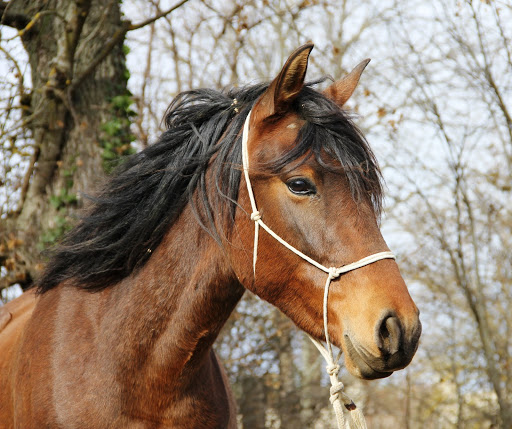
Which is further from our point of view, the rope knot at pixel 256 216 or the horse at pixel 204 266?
the rope knot at pixel 256 216

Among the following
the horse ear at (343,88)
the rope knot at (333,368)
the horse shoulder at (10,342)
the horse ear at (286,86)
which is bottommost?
the horse shoulder at (10,342)

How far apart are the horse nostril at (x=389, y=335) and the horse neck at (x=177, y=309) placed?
819 mm

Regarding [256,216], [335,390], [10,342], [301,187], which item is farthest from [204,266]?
[10,342]

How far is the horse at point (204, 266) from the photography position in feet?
7.71

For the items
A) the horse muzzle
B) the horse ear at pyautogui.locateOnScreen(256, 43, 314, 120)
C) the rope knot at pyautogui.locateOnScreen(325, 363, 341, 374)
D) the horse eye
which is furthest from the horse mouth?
the horse ear at pyautogui.locateOnScreen(256, 43, 314, 120)

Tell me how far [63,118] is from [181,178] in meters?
3.60

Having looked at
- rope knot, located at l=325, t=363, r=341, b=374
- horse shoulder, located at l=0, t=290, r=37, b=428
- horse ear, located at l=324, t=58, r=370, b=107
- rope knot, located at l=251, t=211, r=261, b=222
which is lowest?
horse shoulder, located at l=0, t=290, r=37, b=428

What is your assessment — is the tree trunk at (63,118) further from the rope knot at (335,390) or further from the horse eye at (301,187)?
the rope knot at (335,390)

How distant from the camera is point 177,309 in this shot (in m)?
2.72

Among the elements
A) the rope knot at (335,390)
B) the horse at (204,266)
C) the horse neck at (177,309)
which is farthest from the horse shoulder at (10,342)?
the rope knot at (335,390)

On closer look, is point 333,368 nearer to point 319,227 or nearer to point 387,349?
point 387,349

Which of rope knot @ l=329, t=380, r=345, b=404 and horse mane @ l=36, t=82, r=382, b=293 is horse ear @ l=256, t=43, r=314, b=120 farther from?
rope knot @ l=329, t=380, r=345, b=404

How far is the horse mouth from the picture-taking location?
215 centimetres

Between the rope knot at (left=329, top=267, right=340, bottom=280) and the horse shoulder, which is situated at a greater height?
the rope knot at (left=329, top=267, right=340, bottom=280)
